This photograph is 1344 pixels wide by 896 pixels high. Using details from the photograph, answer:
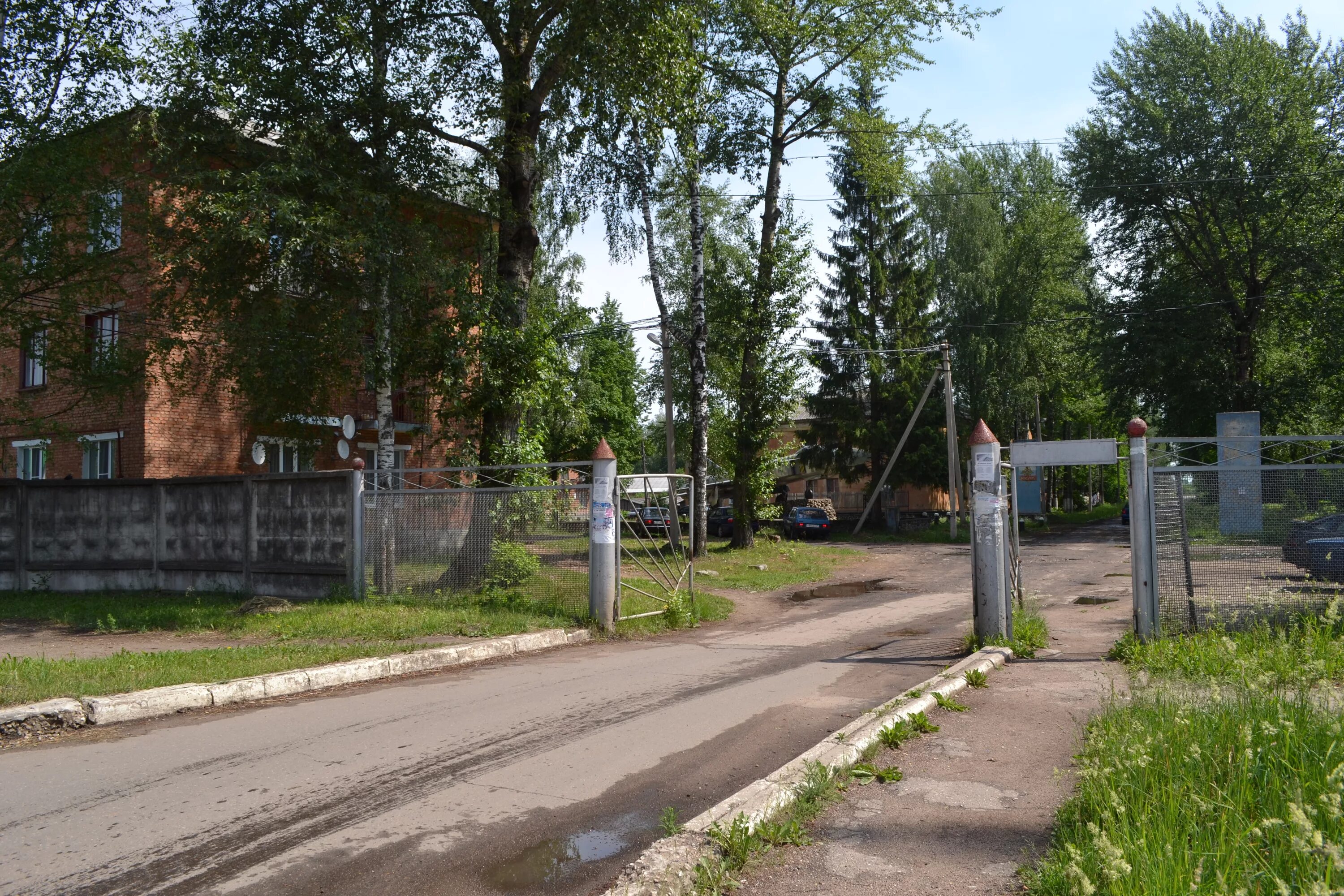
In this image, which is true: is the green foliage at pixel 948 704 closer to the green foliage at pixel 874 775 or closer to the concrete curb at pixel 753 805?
the concrete curb at pixel 753 805

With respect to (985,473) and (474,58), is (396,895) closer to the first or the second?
(985,473)

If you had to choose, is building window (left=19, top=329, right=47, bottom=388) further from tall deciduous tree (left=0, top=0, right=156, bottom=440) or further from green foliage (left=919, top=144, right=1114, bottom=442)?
green foliage (left=919, top=144, right=1114, bottom=442)

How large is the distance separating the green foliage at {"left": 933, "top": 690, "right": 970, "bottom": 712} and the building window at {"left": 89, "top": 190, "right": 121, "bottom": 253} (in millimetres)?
16185

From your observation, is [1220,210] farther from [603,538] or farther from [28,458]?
[28,458]

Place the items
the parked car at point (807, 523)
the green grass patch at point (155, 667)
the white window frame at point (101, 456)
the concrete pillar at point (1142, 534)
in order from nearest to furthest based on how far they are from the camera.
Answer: the green grass patch at point (155, 667), the concrete pillar at point (1142, 534), the white window frame at point (101, 456), the parked car at point (807, 523)

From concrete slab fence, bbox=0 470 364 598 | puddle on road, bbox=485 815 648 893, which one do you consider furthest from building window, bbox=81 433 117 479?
puddle on road, bbox=485 815 648 893

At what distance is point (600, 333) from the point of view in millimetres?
45031

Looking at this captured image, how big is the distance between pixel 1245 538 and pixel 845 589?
36.6 feet

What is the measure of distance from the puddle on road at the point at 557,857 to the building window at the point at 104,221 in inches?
631

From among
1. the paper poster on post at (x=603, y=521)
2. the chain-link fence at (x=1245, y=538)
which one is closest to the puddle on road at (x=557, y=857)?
the chain-link fence at (x=1245, y=538)

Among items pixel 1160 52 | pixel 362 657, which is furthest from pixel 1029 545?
pixel 362 657

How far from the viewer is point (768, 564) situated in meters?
24.2

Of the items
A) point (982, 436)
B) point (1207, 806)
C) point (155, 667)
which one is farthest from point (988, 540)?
point (155, 667)

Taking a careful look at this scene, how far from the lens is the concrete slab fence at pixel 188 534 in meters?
14.2
